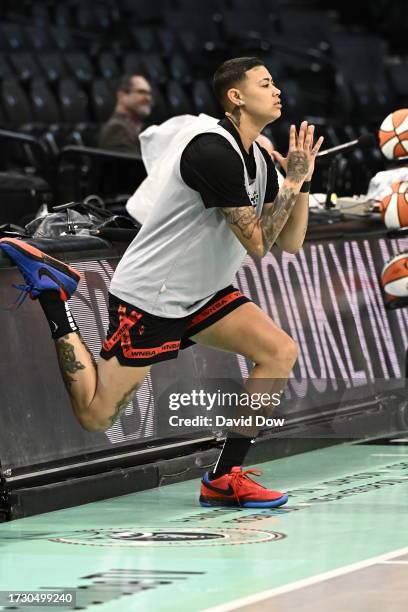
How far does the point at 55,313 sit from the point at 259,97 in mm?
1225

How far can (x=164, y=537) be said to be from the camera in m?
5.82

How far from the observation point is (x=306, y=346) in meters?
8.25

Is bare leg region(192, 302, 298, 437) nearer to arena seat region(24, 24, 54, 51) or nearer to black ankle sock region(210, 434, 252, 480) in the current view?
black ankle sock region(210, 434, 252, 480)

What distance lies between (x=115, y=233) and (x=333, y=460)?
159cm

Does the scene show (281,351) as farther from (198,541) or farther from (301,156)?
(198,541)

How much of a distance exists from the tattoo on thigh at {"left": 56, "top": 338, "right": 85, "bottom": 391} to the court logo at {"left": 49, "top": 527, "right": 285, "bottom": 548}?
64cm

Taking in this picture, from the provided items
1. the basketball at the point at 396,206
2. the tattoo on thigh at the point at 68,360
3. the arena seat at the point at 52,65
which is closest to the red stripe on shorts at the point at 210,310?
the tattoo on thigh at the point at 68,360

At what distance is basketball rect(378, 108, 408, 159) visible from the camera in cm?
842

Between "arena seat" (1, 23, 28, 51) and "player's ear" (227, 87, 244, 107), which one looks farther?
"arena seat" (1, 23, 28, 51)

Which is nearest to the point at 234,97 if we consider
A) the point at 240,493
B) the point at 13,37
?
the point at 240,493

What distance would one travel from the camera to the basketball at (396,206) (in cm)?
841

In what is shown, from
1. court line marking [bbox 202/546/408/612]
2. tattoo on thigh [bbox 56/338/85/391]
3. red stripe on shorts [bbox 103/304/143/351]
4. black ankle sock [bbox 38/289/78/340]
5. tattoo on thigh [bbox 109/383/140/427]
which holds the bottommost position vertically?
court line marking [bbox 202/546/408/612]

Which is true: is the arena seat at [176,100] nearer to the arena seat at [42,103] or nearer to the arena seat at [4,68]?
the arena seat at [42,103]

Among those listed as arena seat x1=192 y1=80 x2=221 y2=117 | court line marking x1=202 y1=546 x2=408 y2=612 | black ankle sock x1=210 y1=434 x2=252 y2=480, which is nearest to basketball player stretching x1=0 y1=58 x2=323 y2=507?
black ankle sock x1=210 y1=434 x2=252 y2=480
